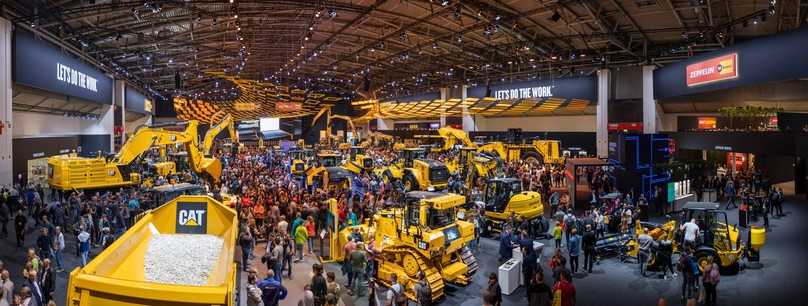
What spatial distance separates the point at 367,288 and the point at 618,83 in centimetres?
2341

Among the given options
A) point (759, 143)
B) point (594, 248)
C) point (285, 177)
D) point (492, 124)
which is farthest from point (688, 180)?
point (492, 124)

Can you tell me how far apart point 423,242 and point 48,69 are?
631 inches

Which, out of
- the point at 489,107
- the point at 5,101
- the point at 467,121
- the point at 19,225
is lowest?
Answer: the point at 19,225

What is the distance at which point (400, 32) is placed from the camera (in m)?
22.8

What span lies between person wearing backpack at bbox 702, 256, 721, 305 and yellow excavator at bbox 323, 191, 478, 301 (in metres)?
4.20

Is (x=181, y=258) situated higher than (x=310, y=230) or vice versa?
(x=181, y=258)

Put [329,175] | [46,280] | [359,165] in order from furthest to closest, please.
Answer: [359,165] → [329,175] → [46,280]

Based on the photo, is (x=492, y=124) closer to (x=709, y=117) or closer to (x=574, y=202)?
(x=709, y=117)

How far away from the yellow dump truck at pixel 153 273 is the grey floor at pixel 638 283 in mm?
3314

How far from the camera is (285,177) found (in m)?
21.2

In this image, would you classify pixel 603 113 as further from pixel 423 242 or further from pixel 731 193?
pixel 423 242

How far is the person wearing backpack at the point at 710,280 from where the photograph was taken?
27.3 ft

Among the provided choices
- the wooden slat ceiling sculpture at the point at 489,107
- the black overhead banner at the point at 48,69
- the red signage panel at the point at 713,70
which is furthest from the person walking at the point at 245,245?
the wooden slat ceiling sculpture at the point at 489,107

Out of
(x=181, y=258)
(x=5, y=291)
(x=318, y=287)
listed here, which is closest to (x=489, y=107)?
(x=318, y=287)
